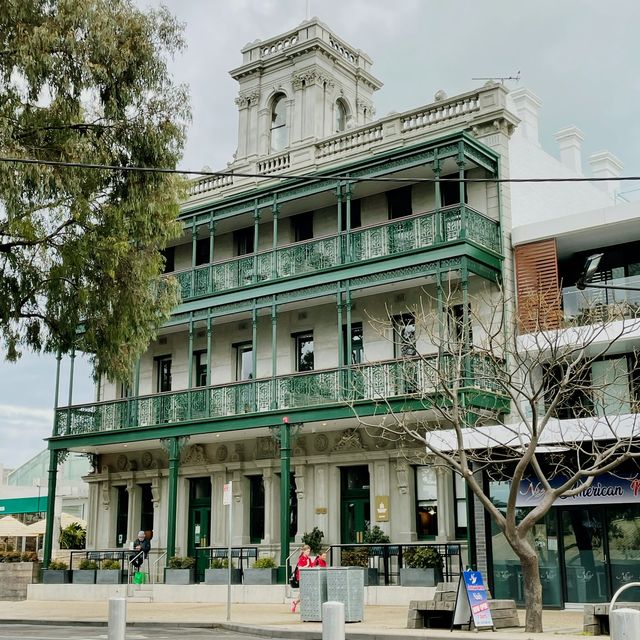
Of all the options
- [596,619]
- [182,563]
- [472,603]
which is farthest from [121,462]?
[596,619]

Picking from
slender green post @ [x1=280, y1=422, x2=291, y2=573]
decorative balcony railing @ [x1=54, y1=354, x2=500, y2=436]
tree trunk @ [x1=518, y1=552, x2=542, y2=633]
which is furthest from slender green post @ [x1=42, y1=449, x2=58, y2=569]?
tree trunk @ [x1=518, y1=552, x2=542, y2=633]

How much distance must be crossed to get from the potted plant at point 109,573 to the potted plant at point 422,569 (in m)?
8.88

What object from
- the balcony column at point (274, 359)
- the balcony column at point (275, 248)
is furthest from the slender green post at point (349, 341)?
the balcony column at point (275, 248)

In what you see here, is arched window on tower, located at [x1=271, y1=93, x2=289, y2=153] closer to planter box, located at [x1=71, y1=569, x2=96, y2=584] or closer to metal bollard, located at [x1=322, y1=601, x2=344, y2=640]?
planter box, located at [x1=71, y1=569, x2=96, y2=584]

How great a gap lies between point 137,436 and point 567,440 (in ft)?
46.2

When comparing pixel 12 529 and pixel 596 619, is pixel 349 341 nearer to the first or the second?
pixel 596 619

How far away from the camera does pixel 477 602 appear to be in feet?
47.7

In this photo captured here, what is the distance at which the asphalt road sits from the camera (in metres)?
15.2

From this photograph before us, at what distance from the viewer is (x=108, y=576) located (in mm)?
27031

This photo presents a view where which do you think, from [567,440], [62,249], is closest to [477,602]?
[567,440]

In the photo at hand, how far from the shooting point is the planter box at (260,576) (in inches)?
945

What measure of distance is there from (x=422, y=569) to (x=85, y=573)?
34.6 ft

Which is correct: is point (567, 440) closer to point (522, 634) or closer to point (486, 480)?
point (486, 480)

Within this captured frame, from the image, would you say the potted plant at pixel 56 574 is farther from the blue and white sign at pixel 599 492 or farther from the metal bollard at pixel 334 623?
the metal bollard at pixel 334 623
